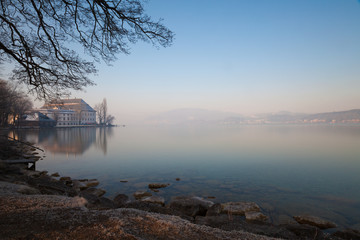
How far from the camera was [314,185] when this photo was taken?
11.0 m

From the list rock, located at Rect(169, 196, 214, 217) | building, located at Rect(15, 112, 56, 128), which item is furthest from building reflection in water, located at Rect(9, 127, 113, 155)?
building, located at Rect(15, 112, 56, 128)

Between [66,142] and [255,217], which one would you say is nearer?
[255,217]

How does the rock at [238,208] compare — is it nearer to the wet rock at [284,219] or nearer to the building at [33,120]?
the wet rock at [284,219]

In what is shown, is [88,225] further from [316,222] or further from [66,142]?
[66,142]

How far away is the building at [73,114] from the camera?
95875 mm

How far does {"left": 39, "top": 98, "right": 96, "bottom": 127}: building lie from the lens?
9588 centimetres

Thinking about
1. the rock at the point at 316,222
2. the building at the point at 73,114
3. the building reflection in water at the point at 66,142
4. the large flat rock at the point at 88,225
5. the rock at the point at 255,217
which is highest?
the building at the point at 73,114

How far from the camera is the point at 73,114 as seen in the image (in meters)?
107

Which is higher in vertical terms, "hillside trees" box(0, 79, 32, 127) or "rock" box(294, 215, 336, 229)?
"hillside trees" box(0, 79, 32, 127)

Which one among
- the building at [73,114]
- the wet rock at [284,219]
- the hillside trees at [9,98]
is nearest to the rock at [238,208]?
the wet rock at [284,219]

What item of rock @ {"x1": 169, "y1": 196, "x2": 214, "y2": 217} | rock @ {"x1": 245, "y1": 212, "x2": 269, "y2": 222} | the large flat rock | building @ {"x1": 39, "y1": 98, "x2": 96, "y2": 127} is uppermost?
building @ {"x1": 39, "y1": 98, "x2": 96, "y2": 127}

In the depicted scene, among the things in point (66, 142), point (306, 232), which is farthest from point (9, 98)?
point (306, 232)

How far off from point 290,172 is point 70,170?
15.7 meters

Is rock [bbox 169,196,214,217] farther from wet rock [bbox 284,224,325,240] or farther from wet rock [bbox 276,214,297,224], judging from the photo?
wet rock [bbox 284,224,325,240]
